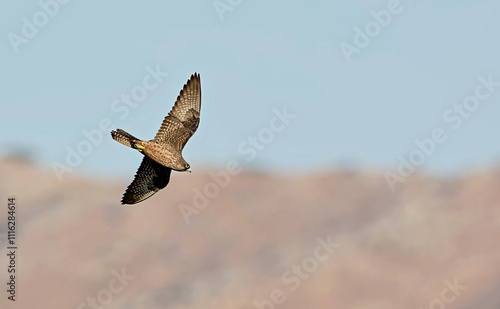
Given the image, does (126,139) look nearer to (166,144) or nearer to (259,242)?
→ (166,144)

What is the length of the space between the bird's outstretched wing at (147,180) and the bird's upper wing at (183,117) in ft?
1.77

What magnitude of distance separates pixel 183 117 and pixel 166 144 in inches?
43.9

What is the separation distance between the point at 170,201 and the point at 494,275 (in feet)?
81.1

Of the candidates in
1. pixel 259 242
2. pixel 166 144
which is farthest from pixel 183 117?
pixel 259 242

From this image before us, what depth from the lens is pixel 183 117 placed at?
88.5ft

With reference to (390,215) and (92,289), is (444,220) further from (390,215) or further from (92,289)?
(92,289)

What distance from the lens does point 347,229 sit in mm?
88125

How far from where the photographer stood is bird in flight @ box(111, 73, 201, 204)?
1006 inches

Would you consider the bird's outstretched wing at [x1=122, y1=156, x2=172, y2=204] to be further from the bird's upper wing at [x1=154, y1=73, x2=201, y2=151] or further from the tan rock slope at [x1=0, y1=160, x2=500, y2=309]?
the tan rock slope at [x1=0, y1=160, x2=500, y2=309]

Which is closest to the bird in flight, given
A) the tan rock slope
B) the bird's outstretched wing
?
the bird's outstretched wing

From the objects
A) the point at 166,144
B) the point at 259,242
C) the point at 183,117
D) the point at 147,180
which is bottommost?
the point at 147,180

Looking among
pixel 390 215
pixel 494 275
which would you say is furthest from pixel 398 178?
pixel 494 275

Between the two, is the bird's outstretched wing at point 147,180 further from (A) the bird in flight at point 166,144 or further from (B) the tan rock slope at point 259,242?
(B) the tan rock slope at point 259,242

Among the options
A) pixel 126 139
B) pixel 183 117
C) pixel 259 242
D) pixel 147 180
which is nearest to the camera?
pixel 126 139
